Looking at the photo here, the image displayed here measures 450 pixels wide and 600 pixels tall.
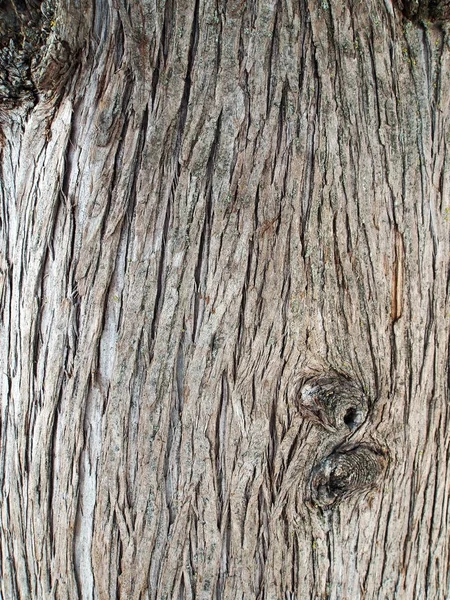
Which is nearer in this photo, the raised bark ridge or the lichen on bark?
the lichen on bark

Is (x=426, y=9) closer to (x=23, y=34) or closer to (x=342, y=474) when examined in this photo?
(x=23, y=34)

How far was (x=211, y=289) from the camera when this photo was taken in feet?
5.28

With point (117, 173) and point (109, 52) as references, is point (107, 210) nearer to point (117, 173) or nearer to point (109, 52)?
point (117, 173)

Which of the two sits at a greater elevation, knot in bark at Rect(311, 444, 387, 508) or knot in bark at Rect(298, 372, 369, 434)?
knot in bark at Rect(298, 372, 369, 434)

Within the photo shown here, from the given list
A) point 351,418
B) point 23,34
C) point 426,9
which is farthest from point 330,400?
point 23,34

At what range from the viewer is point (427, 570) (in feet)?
6.19

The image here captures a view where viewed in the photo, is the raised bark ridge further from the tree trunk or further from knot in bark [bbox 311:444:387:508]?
knot in bark [bbox 311:444:387:508]

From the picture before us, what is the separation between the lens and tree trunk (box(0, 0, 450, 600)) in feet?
5.20

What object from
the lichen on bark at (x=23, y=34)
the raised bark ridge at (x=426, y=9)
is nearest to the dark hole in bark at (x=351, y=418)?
the raised bark ridge at (x=426, y=9)

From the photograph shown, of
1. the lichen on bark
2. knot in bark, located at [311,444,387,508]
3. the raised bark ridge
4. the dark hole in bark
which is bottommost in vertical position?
knot in bark, located at [311,444,387,508]

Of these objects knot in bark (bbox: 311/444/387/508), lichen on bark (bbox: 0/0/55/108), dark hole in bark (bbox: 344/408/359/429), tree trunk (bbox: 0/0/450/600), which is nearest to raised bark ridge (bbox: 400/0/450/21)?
tree trunk (bbox: 0/0/450/600)

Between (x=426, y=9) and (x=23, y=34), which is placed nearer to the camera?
(x=23, y=34)

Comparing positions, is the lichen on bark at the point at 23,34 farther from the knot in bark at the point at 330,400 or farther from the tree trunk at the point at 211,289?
the knot in bark at the point at 330,400

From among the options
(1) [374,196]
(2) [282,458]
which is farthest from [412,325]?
(2) [282,458]
